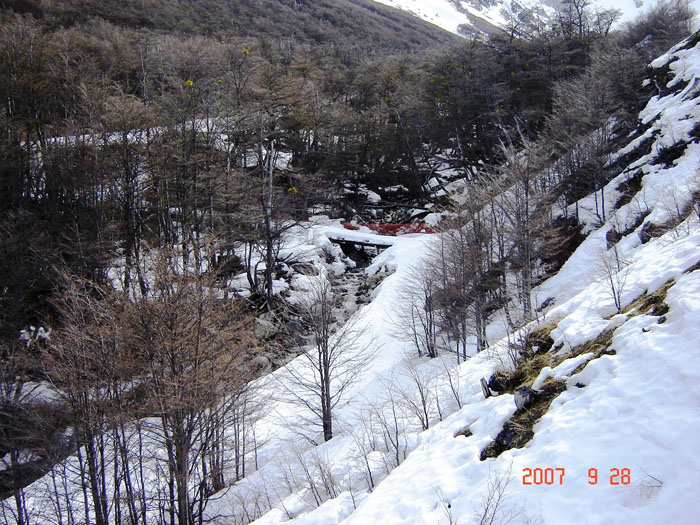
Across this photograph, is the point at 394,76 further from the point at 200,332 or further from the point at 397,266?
the point at 200,332

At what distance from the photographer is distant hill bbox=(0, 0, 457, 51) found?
5091cm

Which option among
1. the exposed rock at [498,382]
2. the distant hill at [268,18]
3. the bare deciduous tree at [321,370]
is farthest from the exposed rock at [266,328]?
the distant hill at [268,18]

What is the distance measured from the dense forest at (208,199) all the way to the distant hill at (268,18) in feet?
23.0

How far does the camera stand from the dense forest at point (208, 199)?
35.4ft

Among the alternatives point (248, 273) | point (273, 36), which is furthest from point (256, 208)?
point (273, 36)

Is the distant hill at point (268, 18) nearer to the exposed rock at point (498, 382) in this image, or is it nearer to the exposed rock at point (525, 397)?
the exposed rock at point (498, 382)

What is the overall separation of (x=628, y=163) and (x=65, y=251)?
2604 cm

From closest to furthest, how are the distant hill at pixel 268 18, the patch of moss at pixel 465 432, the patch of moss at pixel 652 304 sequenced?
the patch of moss at pixel 652 304, the patch of moss at pixel 465 432, the distant hill at pixel 268 18

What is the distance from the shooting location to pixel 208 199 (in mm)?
20828

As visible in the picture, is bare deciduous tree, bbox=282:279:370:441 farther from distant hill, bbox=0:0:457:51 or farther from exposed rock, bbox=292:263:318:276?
distant hill, bbox=0:0:457:51
